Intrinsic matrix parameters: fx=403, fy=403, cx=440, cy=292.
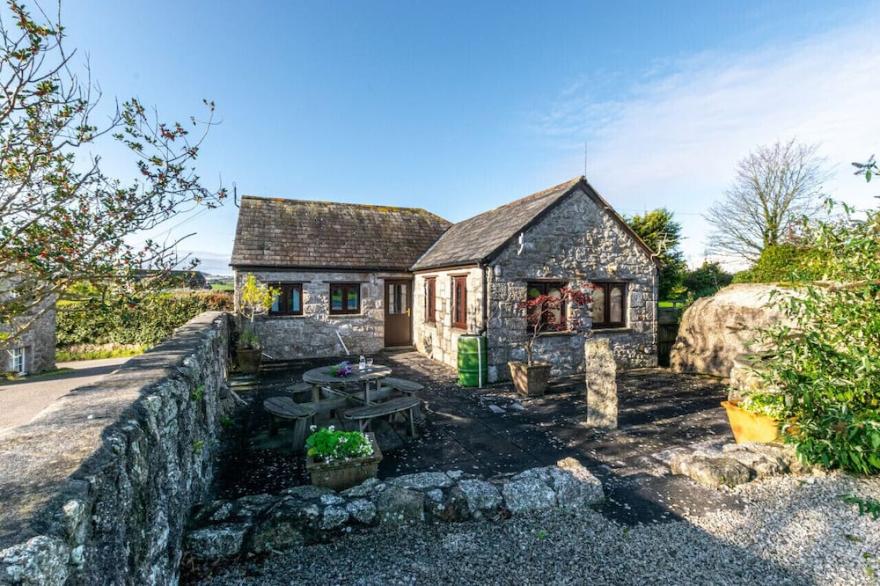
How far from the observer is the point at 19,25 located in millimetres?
2945

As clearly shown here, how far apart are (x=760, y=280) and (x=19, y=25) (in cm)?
1467

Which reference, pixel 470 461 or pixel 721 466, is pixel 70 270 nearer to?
pixel 470 461

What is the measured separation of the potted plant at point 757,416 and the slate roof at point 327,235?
35.0 feet

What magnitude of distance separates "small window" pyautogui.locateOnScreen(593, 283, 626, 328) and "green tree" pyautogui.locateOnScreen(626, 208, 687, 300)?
375 inches

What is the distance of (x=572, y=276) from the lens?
10.9 m

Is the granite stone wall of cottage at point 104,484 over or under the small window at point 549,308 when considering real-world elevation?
under

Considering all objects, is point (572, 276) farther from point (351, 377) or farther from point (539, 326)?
point (351, 377)

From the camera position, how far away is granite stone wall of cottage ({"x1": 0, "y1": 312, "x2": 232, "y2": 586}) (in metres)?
1.46

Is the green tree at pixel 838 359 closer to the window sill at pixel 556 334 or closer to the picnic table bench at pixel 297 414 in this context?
the window sill at pixel 556 334

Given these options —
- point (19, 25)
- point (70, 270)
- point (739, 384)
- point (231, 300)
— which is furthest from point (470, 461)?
point (231, 300)

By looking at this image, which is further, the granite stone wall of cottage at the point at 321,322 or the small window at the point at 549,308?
the granite stone wall of cottage at the point at 321,322

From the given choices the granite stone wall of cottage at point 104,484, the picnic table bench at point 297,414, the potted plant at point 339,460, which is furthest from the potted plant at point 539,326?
the granite stone wall of cottage at point 104,484

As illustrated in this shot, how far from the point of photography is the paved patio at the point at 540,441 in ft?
15.3

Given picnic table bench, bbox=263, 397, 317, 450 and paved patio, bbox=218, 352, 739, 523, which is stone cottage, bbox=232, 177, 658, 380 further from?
picnic table bench, bbox=263, 397, 317, 450
